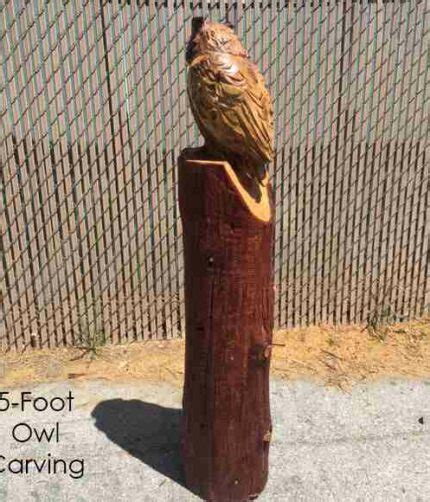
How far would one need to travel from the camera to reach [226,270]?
2395mm

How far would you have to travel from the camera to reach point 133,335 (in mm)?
4344

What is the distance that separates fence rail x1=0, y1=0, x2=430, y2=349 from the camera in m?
3.57

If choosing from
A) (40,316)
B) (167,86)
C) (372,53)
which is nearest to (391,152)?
(372,53)

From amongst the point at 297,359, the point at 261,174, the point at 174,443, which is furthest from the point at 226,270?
the point at 297,359

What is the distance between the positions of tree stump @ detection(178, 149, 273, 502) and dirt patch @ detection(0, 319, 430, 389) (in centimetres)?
119

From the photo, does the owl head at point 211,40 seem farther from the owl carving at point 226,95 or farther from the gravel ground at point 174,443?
the gravel ground at point 174,443

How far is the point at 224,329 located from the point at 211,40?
1278mm

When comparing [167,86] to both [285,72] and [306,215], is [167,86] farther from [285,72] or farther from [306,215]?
[306,215]

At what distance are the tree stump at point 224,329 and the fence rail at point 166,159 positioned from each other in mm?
1455

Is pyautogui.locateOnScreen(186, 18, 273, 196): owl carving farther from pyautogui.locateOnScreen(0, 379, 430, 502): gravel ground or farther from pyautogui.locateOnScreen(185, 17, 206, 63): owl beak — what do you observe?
pyautogui.locateOnScreen(0, 379, 430, 502): gravel ground

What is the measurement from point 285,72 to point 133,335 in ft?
7.73

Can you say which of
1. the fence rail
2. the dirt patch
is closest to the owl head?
the fence rail

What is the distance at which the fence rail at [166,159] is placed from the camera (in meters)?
3.57

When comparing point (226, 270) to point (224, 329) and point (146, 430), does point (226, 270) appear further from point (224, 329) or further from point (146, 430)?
point (146, 430)
